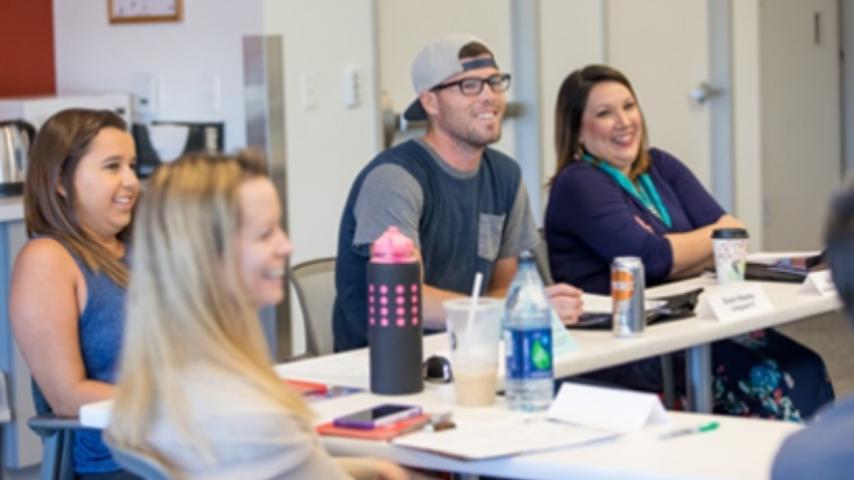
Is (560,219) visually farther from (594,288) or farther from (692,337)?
(692,337)

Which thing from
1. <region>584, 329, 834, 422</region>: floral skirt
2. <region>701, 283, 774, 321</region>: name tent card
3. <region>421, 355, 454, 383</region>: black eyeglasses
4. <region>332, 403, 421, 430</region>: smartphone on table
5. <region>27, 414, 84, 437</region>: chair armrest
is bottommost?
<region>584, 329, 834, 422</region>: floral skirt

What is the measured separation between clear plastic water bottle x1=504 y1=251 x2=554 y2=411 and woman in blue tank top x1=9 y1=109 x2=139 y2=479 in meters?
0.85

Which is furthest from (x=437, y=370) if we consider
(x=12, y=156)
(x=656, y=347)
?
(x=12, y=156)

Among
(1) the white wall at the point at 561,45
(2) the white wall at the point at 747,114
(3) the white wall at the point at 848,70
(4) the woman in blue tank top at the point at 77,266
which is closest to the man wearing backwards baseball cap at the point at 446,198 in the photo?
(4) the woman in blue tank top at the point at 77,266

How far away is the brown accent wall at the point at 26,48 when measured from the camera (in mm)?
5523

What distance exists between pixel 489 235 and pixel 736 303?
26.6 inches

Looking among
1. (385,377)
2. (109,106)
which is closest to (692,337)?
(385,377)

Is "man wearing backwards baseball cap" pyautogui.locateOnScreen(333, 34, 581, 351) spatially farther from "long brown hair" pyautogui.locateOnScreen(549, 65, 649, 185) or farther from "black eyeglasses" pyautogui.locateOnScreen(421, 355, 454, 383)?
"black eyeglasses" pyautogui.locateOnScreen(421, 355, 454, 383)

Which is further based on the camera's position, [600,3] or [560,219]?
[600,3]

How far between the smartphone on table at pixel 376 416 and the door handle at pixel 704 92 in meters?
4.78

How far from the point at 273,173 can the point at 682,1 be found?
2847 millimetres

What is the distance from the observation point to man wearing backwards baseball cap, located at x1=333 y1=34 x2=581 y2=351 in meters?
3.53

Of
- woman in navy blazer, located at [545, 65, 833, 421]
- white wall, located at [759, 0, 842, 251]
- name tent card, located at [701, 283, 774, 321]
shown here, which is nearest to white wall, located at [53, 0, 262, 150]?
woman in navy blazer, located at [545, 65, 833, 421]

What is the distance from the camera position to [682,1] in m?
7.02
